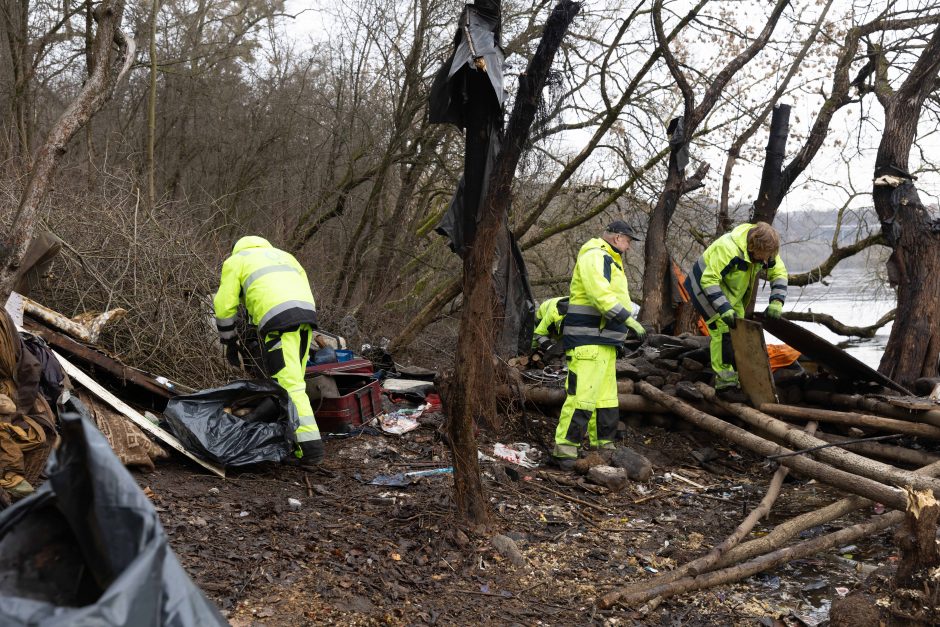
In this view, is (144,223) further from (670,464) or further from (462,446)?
(670,464)

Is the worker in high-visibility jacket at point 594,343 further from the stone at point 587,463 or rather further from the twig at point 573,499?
the twig at point 573,499

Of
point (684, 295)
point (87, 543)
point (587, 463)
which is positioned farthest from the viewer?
point (684, 295)

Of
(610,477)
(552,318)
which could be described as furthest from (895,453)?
(552,318)

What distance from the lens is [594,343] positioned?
6148 millimetres

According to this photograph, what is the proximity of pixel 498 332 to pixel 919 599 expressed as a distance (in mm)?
4945

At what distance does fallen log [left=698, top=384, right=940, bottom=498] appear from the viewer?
4.26 metres

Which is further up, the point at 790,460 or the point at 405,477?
the point at 790,460

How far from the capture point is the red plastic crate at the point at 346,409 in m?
6.20

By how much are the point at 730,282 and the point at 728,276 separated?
0.07 m

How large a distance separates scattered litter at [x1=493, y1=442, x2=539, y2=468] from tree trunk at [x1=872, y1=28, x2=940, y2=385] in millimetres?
3612

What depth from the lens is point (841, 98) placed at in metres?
9.38

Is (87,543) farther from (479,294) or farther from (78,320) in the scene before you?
(78,320)

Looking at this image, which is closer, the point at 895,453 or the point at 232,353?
the point at 895,453

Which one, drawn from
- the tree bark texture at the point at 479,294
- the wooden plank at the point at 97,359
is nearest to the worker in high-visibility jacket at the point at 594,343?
the tree bark texture at the point at 479,294
